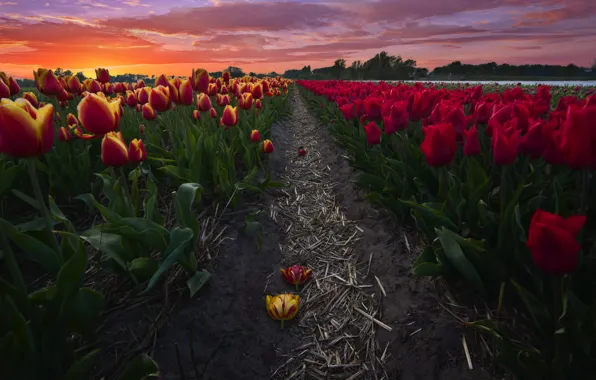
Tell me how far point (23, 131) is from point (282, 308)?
6.41 ft

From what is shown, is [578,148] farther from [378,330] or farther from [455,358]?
[378,330]

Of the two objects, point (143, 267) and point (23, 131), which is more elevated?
point (23, 131)

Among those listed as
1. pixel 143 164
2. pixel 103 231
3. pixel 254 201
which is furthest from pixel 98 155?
pixel 103 231

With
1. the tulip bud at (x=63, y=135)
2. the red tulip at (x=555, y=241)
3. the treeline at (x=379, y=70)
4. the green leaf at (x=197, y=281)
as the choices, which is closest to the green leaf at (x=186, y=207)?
the green leaf at (x=197, y=281)

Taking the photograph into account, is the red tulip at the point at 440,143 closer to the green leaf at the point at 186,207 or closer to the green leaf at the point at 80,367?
Answer: the green leaf at the point at 186,207

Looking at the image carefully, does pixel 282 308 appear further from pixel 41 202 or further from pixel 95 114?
pixel 95 114

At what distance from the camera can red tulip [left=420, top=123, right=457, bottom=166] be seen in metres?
2.17

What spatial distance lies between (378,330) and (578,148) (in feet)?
5.58

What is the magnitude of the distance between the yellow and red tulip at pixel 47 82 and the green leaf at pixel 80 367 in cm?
318

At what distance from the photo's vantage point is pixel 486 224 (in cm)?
216

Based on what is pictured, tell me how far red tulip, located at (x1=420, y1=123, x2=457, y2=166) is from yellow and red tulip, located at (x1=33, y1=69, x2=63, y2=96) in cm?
368

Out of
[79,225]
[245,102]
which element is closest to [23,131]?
[79,225]

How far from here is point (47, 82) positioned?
353cm

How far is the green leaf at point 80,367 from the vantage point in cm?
145
